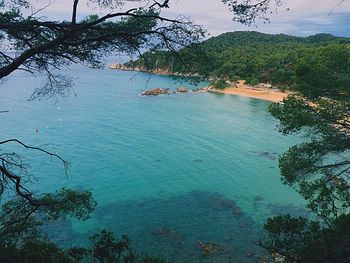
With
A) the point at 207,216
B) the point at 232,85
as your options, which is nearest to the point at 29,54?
the point at 207,216

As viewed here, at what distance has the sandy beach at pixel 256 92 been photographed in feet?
172

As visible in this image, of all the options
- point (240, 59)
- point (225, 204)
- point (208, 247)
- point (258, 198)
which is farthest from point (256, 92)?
point (208, 247)

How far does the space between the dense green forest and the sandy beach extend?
1961 mm

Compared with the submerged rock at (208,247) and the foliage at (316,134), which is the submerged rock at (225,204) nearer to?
the submerged rock at (208,247)

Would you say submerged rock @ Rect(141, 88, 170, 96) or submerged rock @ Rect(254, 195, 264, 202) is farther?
submerged rock @ Rect(141, 88, 170, 96)

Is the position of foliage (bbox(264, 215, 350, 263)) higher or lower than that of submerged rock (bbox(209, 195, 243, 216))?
higher

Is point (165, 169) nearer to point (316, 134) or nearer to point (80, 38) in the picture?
point (316, 134)

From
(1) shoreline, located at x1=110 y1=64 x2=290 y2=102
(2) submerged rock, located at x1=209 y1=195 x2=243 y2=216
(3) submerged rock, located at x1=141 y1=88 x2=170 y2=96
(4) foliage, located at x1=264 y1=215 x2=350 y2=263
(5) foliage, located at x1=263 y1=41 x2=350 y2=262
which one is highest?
(5) foliage, located at x1=263 y1=41 x2=350 y2=262

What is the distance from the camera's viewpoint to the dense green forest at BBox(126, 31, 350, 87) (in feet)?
17.6

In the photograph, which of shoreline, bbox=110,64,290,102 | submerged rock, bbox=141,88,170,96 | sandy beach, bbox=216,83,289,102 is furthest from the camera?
shoreline, bbox=110,64,290,102

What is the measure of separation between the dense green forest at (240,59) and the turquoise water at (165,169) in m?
0.38

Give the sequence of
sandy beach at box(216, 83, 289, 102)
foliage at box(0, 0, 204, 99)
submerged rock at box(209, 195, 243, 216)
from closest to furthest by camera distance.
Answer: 1. foliage at box(0, 0, 204, 99)
2. submerged rock at box(209, 195, 243, 216)
3. sandy beach at box(216, 83, 289, 102)

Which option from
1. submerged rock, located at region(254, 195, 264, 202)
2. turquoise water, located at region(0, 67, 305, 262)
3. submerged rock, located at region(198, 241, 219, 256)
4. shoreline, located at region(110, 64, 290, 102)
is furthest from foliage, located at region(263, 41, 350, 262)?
shoreline, located at region(110, 64, 290, 102)

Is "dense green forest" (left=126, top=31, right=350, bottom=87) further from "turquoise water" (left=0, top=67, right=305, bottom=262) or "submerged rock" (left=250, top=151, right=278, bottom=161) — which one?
"submerged rock" (left=250, top=151, right=278, bottom=161)
